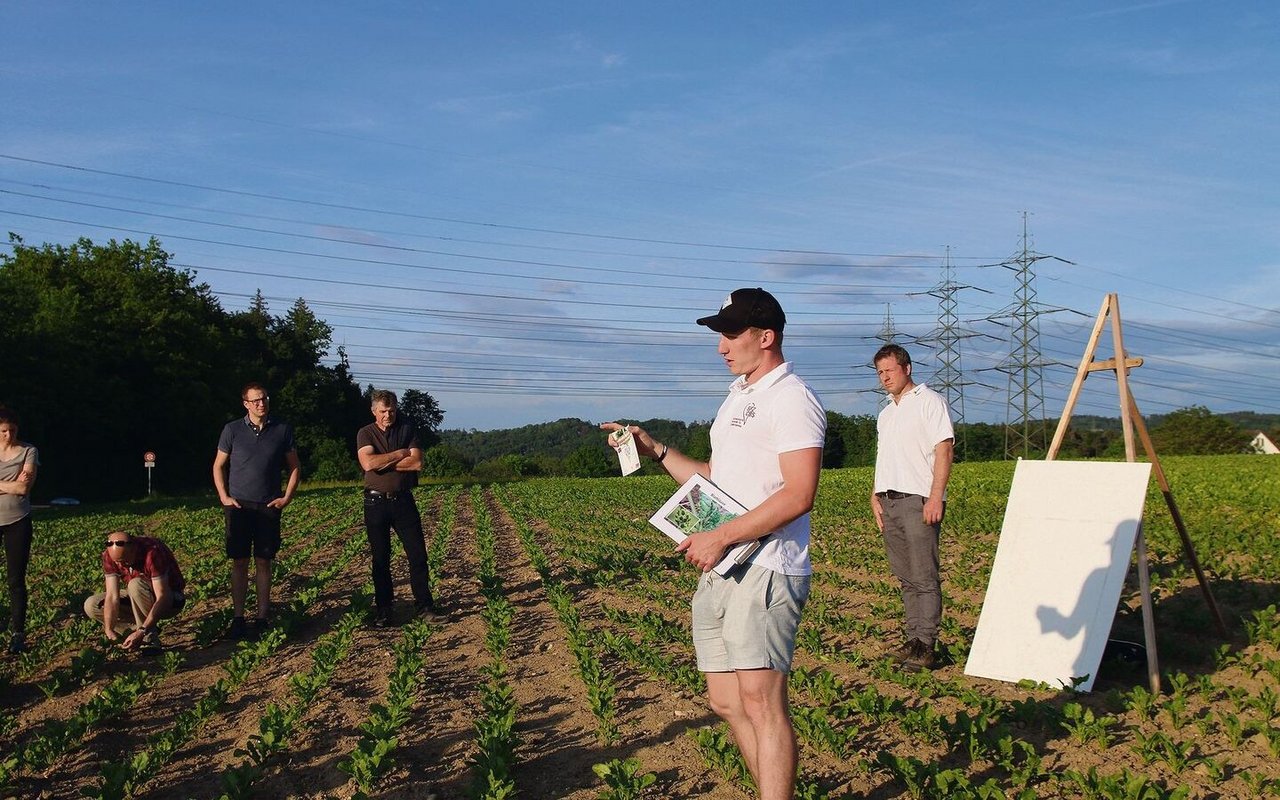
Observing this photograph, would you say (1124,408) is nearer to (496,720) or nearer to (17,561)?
(496,720)

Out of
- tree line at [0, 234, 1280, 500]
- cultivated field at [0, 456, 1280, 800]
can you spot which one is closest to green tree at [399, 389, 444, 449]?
tree line at [0, 234, 1280, 500]

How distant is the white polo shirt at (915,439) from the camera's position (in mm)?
6332

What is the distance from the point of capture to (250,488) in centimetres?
791

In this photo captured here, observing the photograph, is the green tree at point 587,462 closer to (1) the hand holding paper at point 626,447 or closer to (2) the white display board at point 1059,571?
(2) the white display board at point 1059,571

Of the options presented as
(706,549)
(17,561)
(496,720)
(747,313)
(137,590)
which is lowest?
(496,720)

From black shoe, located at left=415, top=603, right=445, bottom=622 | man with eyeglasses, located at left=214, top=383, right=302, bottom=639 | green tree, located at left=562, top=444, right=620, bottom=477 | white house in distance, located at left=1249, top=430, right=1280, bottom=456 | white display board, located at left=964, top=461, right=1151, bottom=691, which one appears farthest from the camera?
white house in distance, located at left=1249, top=430, right=1280, bottom=456

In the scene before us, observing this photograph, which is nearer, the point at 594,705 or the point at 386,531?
the point at 594,705

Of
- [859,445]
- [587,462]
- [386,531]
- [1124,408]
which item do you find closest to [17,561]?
[386,531]

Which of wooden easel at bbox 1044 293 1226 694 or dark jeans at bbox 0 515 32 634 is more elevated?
wooden easel at bbox 1044 293 1226 694

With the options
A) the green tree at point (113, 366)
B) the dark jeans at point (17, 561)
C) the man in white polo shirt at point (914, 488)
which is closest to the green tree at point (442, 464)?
the green tree at point (113, 366)

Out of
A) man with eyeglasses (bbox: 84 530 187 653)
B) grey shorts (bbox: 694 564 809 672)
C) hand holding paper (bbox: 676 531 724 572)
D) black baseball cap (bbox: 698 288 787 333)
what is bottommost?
man with eyeglasses (bbox: 84 530 187 653)

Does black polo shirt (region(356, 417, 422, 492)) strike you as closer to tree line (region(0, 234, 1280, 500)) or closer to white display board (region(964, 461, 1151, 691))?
white display board (region(964, 461, 1151, 691))

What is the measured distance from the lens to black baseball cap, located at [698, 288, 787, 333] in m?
3.48

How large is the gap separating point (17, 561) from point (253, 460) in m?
2.04
